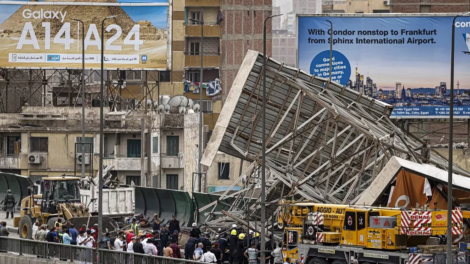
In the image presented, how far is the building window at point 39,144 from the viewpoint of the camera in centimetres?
5981

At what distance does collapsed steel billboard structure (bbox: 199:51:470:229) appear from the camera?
3734 centimetres

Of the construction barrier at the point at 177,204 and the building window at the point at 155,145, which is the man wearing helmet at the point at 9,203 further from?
the building window at the point at 155,145

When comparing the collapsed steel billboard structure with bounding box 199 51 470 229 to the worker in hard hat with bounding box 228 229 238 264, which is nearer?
the worker in hard hat with bounding box 228 229 238 264

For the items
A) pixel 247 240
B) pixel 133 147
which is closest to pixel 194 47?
pixel 133 147

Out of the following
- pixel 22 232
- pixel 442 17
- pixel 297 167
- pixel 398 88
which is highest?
pixel 442 17

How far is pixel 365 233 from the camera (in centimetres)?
2850

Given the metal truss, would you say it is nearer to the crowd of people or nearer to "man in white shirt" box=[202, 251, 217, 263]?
the crowd of people

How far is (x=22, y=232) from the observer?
3869 cm

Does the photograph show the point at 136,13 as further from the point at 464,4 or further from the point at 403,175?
the point at 403,175

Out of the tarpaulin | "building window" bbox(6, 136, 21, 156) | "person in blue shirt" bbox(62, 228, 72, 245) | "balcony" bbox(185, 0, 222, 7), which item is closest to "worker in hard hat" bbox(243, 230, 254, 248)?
the tarpaulin

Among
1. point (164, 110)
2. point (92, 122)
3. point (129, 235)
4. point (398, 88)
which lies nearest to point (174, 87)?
point (164, 110)

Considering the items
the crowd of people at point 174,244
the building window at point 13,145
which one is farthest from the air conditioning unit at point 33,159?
the crowd of people at point 174,244

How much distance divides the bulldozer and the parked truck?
34.2 feet

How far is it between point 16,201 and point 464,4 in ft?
100
